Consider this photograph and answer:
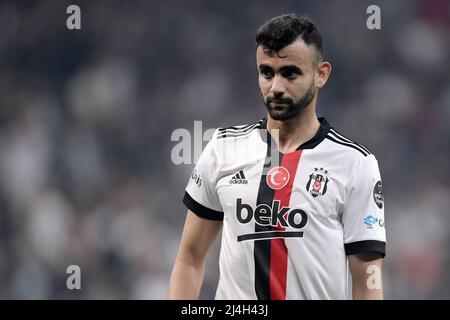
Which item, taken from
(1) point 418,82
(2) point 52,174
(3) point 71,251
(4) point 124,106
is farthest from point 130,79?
(1) point 418,82

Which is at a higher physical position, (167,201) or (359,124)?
(359,124)

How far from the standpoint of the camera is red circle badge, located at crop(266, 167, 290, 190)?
10.9ft

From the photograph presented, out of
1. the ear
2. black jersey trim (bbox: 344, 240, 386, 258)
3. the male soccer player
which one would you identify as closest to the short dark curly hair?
the male soccer player

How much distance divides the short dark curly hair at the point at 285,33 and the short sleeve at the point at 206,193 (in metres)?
0.54

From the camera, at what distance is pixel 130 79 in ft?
24.8

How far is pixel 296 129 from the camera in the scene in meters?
3.43

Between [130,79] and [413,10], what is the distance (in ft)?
9.17

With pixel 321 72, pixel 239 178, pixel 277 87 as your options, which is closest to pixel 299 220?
pixel 239 178

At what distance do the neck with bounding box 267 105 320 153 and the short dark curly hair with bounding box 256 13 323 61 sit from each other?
0.99ft

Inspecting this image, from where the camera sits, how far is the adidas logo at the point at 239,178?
3357 millimetres

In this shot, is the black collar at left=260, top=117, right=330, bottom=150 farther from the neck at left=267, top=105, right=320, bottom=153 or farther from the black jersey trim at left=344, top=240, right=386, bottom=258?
the black jersey trim at left=344, top=240, right=386, bottom=258

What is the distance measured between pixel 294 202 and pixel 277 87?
18.8 inches

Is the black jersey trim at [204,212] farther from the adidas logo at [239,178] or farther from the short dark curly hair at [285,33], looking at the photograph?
the short dark curly hair at [285,33]
